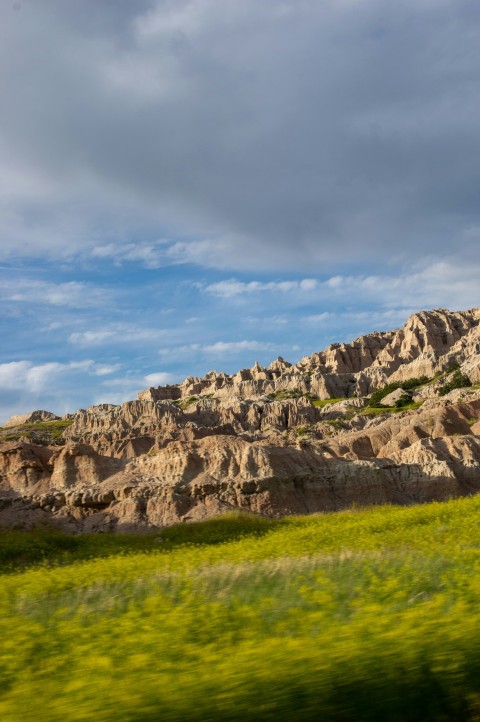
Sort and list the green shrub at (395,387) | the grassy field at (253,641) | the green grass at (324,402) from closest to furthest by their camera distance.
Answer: the grassy field at (253,641)
the green shrub at (395,387)
the green grass at (324,402)

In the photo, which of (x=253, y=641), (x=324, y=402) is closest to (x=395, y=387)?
(x=324, y=402)

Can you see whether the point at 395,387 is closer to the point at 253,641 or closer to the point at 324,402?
the point at 324,402

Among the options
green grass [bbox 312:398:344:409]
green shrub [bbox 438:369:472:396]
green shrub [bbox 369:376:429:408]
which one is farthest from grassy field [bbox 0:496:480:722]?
green grass [bbox 312:398:344:409]

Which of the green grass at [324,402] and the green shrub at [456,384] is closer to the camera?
the green shrub at [456,384]

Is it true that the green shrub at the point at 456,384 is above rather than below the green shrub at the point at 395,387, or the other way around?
below

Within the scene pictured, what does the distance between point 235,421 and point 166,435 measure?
225 feet

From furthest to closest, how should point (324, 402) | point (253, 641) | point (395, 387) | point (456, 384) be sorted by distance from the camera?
1. point (324, 402)
2. point (395, 387)
3. point (456, 384)
4. point (253, 641)

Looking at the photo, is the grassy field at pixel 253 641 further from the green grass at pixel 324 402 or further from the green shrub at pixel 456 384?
the green grass at pixel 324 402

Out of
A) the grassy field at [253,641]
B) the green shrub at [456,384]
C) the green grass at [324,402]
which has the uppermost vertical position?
the green grass at [324,402]

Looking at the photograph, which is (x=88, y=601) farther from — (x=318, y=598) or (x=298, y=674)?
(x=298, y=674)

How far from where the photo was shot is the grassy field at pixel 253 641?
688 centimetres

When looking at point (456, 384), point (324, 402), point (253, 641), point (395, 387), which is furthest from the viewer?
point (324, 402)

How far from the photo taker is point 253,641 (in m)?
9.27

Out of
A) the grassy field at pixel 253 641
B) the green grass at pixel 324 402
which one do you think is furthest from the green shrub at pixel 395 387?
the grassy field at pixel 253 641
